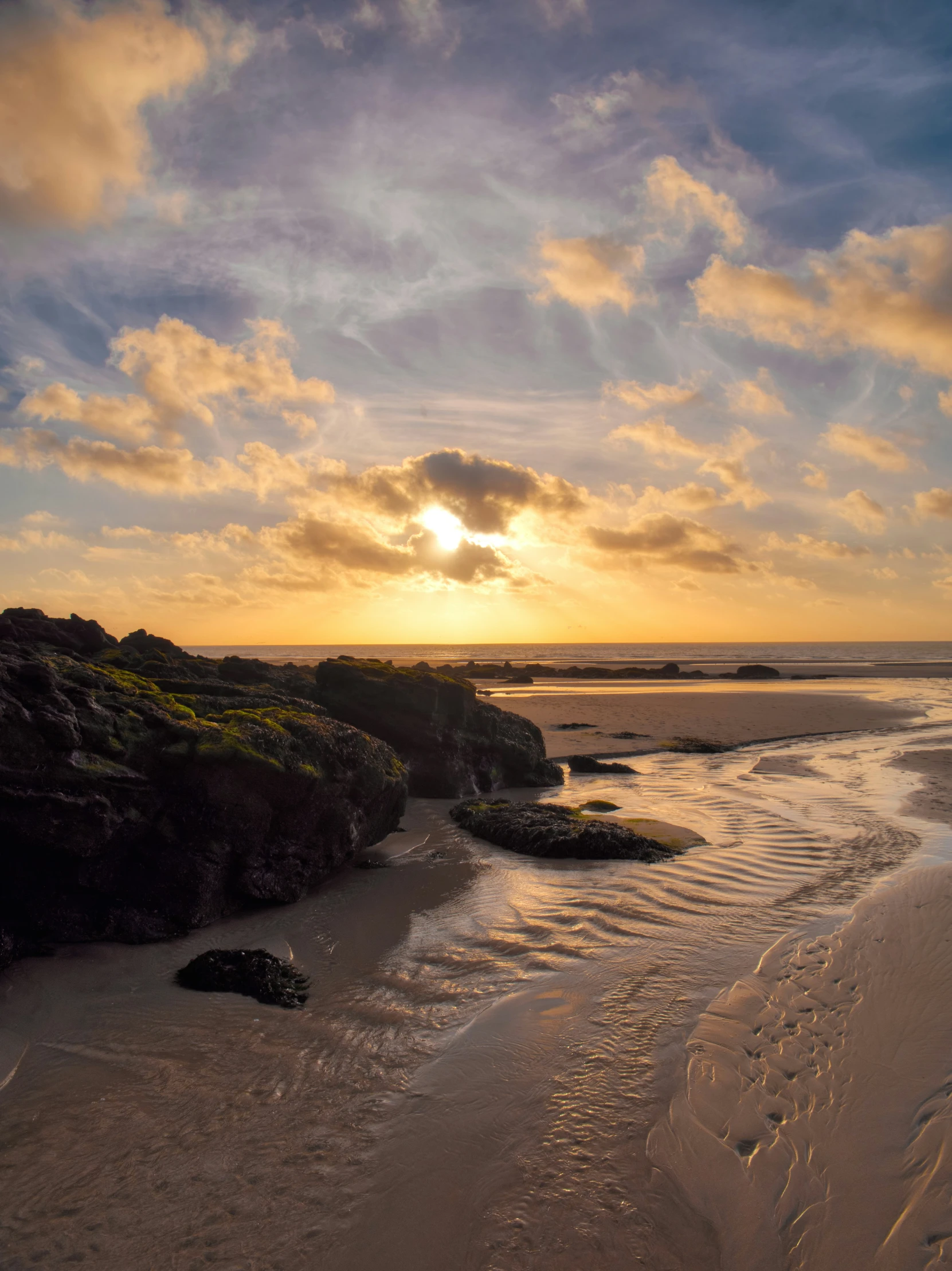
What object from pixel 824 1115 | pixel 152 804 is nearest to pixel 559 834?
pixel 152 804

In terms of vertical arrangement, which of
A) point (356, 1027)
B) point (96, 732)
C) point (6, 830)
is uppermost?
point (96, 732)

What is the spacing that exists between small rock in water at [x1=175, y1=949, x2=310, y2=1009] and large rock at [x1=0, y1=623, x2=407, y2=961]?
2.77ft

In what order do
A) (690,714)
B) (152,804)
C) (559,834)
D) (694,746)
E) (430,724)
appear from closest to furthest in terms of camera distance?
(152,804) < (559,834) < (430,724) < (694,746) < (690,714)

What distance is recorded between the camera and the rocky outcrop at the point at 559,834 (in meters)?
8.69

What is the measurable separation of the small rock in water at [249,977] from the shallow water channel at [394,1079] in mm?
133

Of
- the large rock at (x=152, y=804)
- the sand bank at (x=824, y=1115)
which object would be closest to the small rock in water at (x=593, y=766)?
the large rock at (x=152, y=804)

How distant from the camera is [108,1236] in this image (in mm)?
3053

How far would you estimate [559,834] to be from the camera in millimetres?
9062

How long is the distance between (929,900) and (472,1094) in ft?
18.1

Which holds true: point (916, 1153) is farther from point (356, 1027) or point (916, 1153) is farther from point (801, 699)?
point (801, 699)

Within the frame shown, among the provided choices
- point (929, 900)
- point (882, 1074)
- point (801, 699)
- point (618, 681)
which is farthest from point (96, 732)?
point (618, 681)

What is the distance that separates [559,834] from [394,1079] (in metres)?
5.11

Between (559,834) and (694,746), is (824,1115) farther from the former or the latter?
(694,746)

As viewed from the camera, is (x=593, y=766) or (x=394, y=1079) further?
(x=593, y=766)
